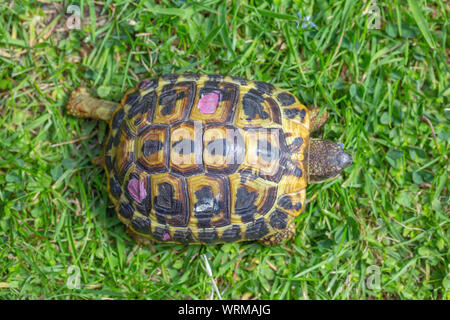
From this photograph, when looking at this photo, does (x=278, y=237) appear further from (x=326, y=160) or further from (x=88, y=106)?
(x=88, y=106)

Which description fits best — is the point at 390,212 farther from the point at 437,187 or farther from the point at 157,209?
the point at 157,209

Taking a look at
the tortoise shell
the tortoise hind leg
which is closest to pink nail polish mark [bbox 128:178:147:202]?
the tortoise shell

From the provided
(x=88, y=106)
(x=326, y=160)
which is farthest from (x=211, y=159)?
(x=88, y=106)

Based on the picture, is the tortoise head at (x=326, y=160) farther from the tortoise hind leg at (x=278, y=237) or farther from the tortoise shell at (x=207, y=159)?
the tortoise hind leg at (x=278, y=237)

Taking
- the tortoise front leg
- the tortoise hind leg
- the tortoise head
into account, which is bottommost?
the tortoise hind leg

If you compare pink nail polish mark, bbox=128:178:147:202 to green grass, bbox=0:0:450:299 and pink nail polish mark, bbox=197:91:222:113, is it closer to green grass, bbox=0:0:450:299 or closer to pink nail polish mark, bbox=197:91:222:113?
green grass, bbox=0:0:450:299

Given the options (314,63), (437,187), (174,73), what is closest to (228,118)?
(174,73)

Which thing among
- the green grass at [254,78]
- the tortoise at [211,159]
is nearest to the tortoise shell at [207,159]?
the tortoise at [211,159]
